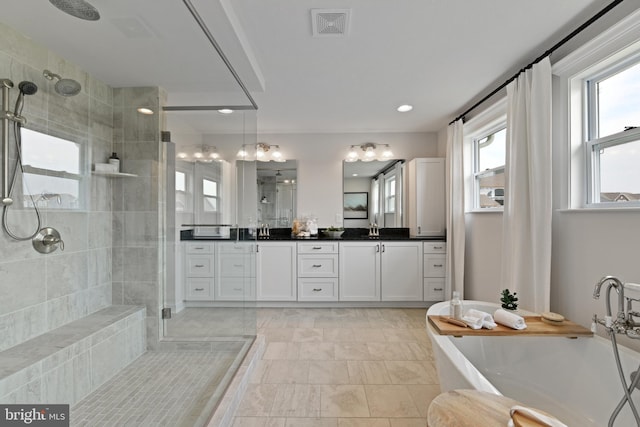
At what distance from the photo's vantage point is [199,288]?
7.72 feet

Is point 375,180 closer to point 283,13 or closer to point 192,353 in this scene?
point 283,13

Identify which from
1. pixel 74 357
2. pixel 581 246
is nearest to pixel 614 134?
pixel 581 246

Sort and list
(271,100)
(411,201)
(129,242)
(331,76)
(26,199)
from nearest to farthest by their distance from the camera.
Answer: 1. (26,199)
2. (129,242)
3. (331,76)
4. (271,100)
5. (411,201)

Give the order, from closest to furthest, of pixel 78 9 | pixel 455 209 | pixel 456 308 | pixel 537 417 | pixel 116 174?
pixel 537 417
pixel 78 9
pixel 456 308
pixel 116 174
pixel 455 209

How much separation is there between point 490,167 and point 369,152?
1.69m

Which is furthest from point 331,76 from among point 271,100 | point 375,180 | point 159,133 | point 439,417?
point 439,417

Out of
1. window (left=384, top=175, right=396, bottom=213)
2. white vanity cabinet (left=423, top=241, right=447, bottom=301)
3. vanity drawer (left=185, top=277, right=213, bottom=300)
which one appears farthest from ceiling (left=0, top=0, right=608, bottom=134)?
white vanity cabinet (left=423, top=241, right=447, bottom=301)

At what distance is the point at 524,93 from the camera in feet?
7.17

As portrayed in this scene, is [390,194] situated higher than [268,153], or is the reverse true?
[268,153]

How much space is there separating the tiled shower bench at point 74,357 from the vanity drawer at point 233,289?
576 millimetres

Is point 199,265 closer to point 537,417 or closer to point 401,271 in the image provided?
point 537,417

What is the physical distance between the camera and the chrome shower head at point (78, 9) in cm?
143

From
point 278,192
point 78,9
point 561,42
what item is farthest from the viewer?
point 278,192

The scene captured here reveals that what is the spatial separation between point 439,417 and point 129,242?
222cm
